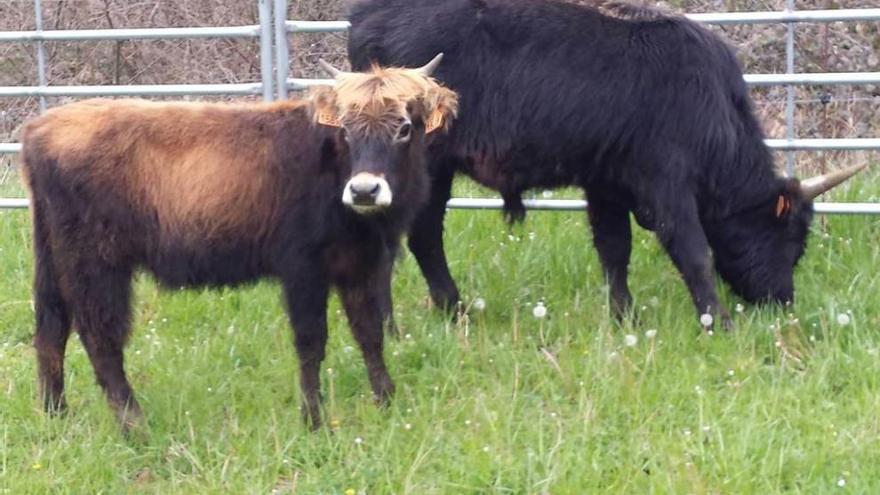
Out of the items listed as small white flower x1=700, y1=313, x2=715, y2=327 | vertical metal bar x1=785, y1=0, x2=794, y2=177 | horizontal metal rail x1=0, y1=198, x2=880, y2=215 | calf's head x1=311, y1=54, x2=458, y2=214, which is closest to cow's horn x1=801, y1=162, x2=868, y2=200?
horizontal metal rail x1=0, y1=198, x2=880, y2=215

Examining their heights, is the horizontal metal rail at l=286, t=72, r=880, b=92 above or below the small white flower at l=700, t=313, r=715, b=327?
above

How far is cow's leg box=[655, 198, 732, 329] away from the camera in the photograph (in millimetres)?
6836

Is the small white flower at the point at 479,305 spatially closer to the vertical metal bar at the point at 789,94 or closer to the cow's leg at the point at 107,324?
the cow's leg at the point at 107,324

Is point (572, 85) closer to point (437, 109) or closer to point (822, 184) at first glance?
point (437, 109)

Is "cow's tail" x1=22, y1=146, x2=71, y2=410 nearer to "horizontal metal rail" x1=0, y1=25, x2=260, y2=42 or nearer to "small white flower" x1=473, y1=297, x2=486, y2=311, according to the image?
"small white flower" x1=473, y1=297, x2=486, y2=311

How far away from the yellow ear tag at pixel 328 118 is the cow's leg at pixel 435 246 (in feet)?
5.04

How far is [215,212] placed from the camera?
5.92m

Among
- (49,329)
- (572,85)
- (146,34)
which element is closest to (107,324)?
(49,329)

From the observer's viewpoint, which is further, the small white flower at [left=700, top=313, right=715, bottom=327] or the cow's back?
the cow's back

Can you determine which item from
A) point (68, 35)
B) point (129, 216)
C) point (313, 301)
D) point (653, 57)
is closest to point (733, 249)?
point (653, 57)

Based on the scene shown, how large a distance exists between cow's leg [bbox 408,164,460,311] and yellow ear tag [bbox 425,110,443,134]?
1343mm

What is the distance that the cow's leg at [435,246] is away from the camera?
23.6ft

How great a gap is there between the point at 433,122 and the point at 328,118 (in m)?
0.46

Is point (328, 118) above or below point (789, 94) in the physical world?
above
